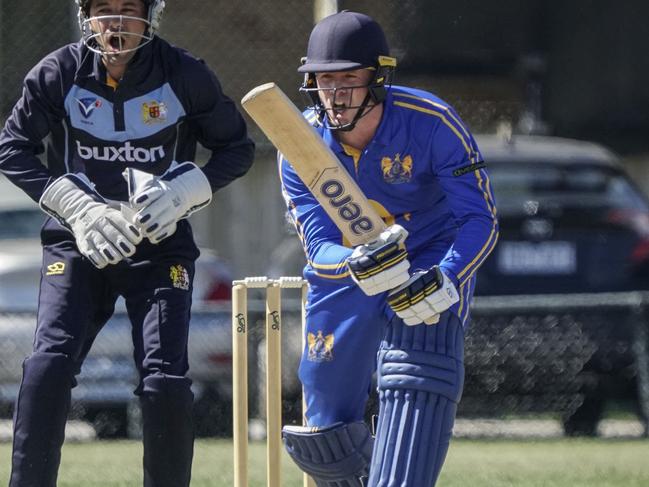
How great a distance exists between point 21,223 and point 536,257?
8.26 ft

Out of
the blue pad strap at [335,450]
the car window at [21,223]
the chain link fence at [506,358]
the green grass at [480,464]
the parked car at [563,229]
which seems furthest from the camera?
the car window at [21,223]

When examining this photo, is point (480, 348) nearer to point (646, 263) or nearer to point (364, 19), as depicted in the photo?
point (646, 263)

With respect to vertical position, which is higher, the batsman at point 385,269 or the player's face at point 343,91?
the player's face at point 343,91

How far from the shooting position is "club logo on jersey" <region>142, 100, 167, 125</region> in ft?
14.2

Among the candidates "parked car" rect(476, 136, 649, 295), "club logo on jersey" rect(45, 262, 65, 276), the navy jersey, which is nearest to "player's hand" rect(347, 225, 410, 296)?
the navy jersey

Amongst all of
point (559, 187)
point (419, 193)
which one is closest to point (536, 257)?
point (559, 187)

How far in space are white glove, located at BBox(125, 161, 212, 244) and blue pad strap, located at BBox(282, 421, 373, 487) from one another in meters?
0.64

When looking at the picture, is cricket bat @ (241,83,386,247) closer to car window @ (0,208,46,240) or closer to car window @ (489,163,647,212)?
car window @ (489,163,647,212)

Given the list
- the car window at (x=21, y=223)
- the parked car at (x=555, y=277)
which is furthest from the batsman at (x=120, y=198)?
the car window at (x=21, y=223)

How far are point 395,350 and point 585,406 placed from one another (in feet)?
12.1

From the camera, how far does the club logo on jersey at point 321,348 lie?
4.26 meters

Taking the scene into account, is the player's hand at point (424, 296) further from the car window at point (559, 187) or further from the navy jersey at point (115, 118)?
the car window at point (559, 187)

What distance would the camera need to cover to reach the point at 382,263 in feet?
12.8

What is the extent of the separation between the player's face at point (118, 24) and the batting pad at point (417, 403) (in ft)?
3.45
